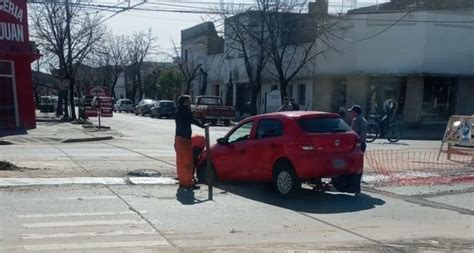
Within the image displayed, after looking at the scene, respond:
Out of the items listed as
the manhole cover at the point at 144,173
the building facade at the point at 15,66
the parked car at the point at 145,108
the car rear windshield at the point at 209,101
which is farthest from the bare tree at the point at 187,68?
the manhole cover at the point at 144,173

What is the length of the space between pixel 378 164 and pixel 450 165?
194 centimetres

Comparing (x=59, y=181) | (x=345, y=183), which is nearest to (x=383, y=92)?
(x=345, y=183)

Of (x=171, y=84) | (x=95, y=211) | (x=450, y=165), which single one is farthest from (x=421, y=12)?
(x=171, y=84)

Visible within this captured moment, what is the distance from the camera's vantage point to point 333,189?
11367 millimetres

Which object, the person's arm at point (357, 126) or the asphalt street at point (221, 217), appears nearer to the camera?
the asphalt street at point (221, 217)

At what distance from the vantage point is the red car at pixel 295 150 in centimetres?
997

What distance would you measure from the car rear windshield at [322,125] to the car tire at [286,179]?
74 cm

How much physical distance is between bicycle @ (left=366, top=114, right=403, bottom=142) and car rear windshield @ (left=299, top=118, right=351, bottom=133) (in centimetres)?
1376

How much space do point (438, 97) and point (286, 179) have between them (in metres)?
25.8

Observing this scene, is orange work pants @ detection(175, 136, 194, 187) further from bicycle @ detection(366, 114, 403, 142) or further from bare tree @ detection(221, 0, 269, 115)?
bare tree @ detection(221, 0, 269, 115)

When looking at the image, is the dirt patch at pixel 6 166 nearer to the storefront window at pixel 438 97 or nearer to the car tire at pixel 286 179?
the car tire at pixel 286 179

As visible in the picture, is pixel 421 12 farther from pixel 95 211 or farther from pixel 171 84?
pixel 171 84

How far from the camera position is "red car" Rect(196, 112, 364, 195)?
32.7 feet

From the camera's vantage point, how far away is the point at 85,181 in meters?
11.3
